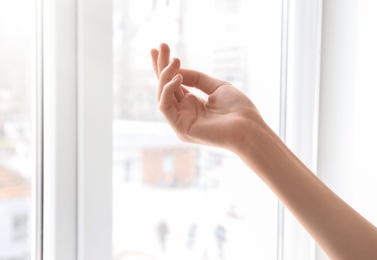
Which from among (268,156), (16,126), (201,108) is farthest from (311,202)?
(16,126)

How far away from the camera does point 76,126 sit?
745 millimetres

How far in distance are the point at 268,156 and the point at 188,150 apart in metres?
0.32

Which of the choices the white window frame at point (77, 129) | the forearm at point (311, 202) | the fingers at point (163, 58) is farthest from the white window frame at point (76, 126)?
the forearm at point (311, 202)

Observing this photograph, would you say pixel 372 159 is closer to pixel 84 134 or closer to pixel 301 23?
pixel 301 23

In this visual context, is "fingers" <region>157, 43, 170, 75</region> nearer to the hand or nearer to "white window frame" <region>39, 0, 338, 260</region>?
the hand

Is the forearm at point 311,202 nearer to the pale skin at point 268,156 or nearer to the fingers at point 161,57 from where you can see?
the pale skin at point 268,156

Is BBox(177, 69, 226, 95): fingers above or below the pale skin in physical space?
above

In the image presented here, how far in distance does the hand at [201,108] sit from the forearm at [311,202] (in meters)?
0.03

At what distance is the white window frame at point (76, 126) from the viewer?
0.72 metres

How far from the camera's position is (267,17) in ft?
Result: 3.64

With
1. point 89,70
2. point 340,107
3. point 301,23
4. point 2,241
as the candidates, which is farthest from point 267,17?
point 2,241

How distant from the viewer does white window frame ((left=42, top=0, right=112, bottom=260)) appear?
0.72m

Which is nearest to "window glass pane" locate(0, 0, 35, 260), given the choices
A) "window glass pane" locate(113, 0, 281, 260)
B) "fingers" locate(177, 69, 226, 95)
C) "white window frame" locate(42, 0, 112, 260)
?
"white window frame" locate(42, 0, 112, 260)

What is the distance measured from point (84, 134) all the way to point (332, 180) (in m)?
0.68
